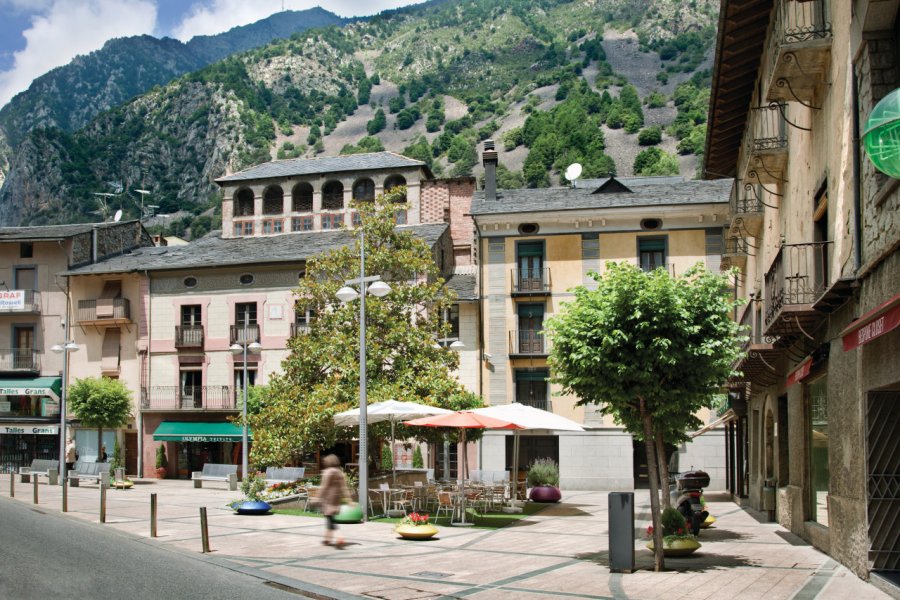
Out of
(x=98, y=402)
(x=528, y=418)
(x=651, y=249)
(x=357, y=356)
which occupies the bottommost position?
(x=98, y=402)

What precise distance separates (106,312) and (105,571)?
3386cm

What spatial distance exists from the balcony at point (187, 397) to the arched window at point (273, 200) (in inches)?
664

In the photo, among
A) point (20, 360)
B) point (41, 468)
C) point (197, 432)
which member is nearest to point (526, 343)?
point (197, 432)

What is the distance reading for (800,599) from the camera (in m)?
11.6

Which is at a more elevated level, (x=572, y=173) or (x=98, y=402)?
(x=572, y=173)

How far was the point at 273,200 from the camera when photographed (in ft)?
192

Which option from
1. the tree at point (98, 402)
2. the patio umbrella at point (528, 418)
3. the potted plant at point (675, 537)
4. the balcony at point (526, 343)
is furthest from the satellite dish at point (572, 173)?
the potted plant at point (675, 537)

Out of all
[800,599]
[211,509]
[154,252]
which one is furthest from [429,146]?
[800,599]

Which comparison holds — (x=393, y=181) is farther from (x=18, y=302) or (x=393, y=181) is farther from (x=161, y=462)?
(x=18, y=302)

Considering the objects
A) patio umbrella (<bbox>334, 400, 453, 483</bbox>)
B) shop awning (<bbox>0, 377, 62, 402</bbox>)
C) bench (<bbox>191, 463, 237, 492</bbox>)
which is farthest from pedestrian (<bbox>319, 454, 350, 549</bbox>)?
shop awning (<bbox>0, 377, 62, 402</bbox>)

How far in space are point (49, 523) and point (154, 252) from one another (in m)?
30.7

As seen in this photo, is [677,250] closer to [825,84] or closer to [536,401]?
[536,401]

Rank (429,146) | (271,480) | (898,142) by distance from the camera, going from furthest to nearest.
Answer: (429,146) → (271,480) → (898,142)

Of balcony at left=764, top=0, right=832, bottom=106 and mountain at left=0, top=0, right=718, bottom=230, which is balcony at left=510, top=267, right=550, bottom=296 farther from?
mountain at left=0, top=0, right=718, bottom=230
